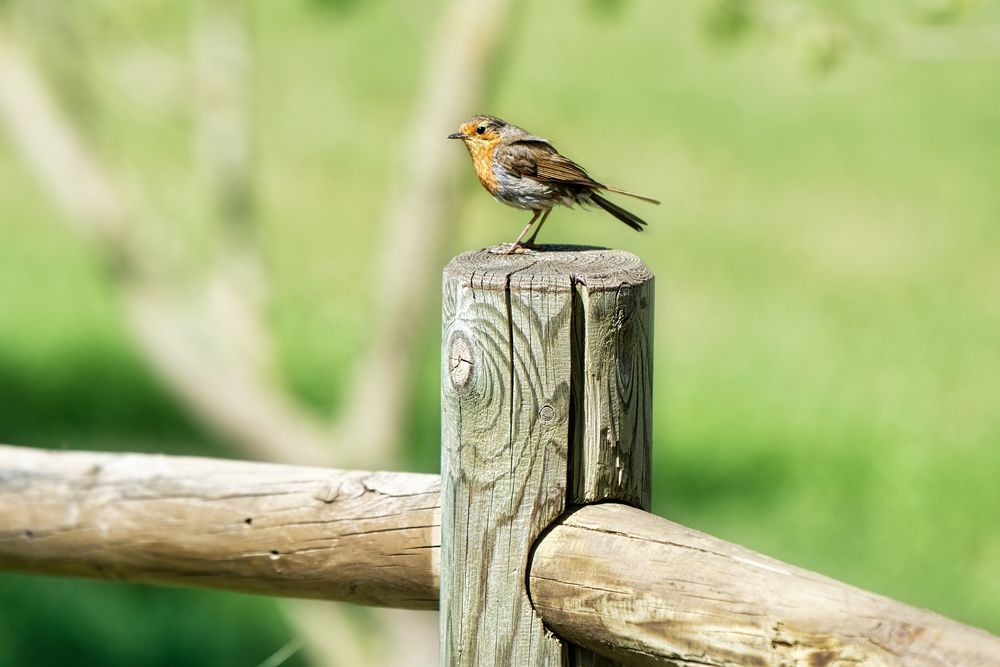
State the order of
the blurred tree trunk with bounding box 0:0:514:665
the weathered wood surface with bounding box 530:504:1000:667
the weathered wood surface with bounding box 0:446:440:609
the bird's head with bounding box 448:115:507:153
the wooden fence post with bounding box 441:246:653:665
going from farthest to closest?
1. the blurred tree trunk with bounding box 0:0:514:665
2. the bird's head with bounding box 448:115:507:153
3. the weathered wood surface with bounding box 0:446:440:609
4. the wooden fence post with bounding box 441:246:653:665
5. the weathered wood surface with bounding box 530:504:1000:667

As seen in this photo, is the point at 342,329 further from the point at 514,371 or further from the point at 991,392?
the point at 514,371

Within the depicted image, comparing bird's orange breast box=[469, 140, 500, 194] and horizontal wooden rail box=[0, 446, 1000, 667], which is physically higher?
bird's orange breast box=[469, 140, 500, 194]

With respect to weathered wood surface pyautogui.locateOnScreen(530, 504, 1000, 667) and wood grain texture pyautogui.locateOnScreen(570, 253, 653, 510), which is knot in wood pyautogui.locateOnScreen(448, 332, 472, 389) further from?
weathered wood surface pyautogui.locateOnScreen(530, 504, 1000, 667)

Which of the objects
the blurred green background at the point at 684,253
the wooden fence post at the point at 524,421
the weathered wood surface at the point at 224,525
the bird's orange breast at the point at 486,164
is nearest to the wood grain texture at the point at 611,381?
the wooden fence post at the point at 524,421

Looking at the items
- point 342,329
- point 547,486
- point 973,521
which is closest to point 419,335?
point 547,486

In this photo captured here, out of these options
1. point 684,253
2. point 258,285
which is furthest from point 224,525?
point 684,253

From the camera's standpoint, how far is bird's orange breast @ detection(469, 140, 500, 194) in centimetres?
264

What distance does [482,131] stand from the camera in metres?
2.73

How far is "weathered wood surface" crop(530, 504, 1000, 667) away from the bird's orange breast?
966 mm

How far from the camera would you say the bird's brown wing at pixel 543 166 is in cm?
255

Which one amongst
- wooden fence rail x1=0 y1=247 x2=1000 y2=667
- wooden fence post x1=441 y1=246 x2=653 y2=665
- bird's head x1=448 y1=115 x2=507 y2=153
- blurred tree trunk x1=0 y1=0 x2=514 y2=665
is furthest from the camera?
blurred tree trunk x1=0 y1=0 x2=514 y2=665

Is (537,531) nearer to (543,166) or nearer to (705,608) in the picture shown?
(705,608)

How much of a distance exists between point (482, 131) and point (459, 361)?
3.31 ft

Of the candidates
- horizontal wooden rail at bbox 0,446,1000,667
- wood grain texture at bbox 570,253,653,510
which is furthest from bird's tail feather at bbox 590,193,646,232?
horizontal wooden rail at bbox 0,446,1000,667
